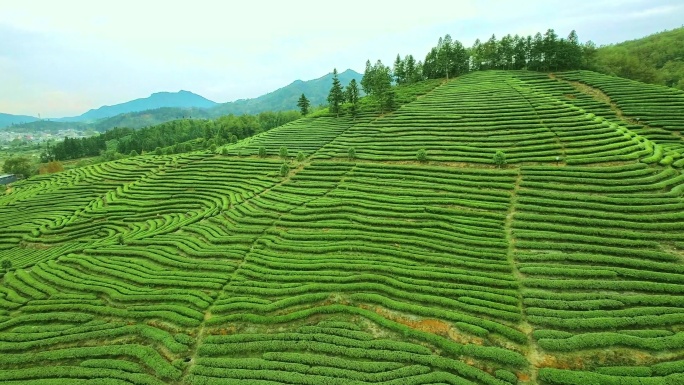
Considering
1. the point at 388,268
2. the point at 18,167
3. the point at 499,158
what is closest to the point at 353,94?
the point at 499,158

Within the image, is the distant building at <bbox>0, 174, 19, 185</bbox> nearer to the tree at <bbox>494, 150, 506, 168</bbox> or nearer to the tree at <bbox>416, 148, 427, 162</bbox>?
the tree at <bbox>416, 148, 427, 162</bbox>

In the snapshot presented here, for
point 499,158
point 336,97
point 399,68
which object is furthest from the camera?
point 399,68

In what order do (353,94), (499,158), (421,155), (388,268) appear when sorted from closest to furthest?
(388,268), (499,158), (421,155), (353,94)

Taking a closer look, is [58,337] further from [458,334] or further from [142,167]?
[142,167]

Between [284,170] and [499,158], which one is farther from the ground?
[284,170]

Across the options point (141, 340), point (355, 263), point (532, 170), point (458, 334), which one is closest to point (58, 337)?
point (141, 340)

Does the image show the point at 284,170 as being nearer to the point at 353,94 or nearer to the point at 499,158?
the point at 499,158

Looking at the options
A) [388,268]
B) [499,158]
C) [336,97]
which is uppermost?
[336,97]

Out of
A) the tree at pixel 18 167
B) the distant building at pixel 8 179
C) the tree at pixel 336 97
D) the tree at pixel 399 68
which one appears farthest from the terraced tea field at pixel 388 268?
the distant building at pixel 8 179

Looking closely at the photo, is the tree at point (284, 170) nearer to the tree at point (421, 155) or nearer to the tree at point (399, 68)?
the tree at point (421, 155)

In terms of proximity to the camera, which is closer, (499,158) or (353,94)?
(499,158)
